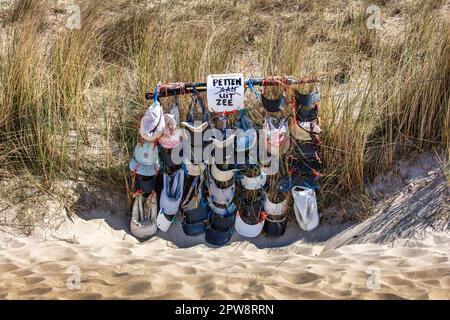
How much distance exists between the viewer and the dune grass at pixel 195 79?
178 inches

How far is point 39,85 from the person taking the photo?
15.9ft

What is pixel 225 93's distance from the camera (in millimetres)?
4352

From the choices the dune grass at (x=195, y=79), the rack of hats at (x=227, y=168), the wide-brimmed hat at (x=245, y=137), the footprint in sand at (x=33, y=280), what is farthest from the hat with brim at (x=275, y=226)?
the footprint in sand at (x=33, y=280)

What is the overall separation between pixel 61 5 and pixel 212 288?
490cm

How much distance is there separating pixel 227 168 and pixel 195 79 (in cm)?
92

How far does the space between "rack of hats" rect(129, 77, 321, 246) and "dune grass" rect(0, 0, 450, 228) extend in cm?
20

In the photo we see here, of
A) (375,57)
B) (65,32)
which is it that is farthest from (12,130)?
(375,57)

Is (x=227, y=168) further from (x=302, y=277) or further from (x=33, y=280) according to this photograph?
(x=33, y=280)

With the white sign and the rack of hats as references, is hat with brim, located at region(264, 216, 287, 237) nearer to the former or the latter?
the rack of hats

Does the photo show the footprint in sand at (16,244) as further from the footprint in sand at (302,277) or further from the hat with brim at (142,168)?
the footprint in sand at (302,277)

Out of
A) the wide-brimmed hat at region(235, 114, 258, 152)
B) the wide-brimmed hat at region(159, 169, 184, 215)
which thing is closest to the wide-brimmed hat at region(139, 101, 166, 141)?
the wide-brimmed hat at region(159, 169, 184, 215)
